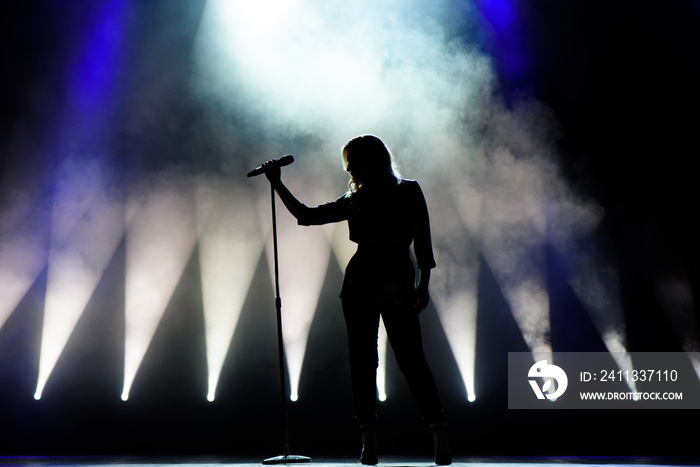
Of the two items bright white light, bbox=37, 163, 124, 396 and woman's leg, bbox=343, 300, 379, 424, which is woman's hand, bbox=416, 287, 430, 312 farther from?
bright white light, bbox=37, 163, 124, 396

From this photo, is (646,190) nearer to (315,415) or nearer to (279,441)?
(315,415)

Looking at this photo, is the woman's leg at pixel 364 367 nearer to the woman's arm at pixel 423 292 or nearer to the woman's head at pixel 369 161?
the woman's arm at pixel 423 292

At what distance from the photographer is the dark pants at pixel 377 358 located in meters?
1.82

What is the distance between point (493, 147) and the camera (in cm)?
352

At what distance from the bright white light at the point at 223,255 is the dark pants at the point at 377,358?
5.16 feet

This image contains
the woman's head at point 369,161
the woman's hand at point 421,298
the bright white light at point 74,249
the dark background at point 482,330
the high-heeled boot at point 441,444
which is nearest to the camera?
the high-heeled boot at point 441,444

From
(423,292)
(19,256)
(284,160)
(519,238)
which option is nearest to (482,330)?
(519,238)

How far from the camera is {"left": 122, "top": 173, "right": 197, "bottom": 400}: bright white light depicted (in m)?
3.24

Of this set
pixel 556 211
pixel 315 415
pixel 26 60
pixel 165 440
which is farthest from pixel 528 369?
pixel 26 60

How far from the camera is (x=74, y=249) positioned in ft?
11.0

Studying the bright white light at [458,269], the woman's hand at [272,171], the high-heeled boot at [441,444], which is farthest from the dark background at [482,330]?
the woman's hand at [272,171]

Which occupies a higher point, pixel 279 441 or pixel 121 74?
pixel 121 74

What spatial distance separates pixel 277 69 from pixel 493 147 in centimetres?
158

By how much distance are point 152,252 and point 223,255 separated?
1.49ft
